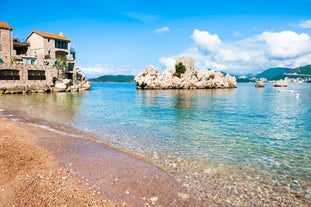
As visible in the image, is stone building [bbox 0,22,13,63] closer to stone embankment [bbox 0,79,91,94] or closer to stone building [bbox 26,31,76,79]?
stone building [bbox 26,31,76,79]

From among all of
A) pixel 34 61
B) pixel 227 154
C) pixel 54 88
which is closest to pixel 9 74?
pixel 34 61

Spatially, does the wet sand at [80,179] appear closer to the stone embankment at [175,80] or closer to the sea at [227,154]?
the sea at [227,154]

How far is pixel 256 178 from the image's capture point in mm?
9453

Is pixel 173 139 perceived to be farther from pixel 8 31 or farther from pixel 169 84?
pixel 169 84

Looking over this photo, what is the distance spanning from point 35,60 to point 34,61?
0.50 m

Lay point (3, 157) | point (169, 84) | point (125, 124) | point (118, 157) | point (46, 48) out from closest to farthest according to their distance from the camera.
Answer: point (3, 157), point (118, 157), point (125, 124), point (46, 48), point (169, 84)

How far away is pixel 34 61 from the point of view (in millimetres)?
74000

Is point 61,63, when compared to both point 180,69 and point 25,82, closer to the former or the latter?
point 25,82

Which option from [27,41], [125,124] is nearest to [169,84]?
[27,41]

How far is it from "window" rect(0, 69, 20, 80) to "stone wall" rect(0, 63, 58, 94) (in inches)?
34.7

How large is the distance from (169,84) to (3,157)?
105 metres

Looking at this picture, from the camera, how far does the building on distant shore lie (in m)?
67.3

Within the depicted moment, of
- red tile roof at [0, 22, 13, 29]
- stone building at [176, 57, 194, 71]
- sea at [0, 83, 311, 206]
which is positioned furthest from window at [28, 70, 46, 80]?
stone building at [176, 57, 194, 71]

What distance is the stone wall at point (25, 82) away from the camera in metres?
65.8
